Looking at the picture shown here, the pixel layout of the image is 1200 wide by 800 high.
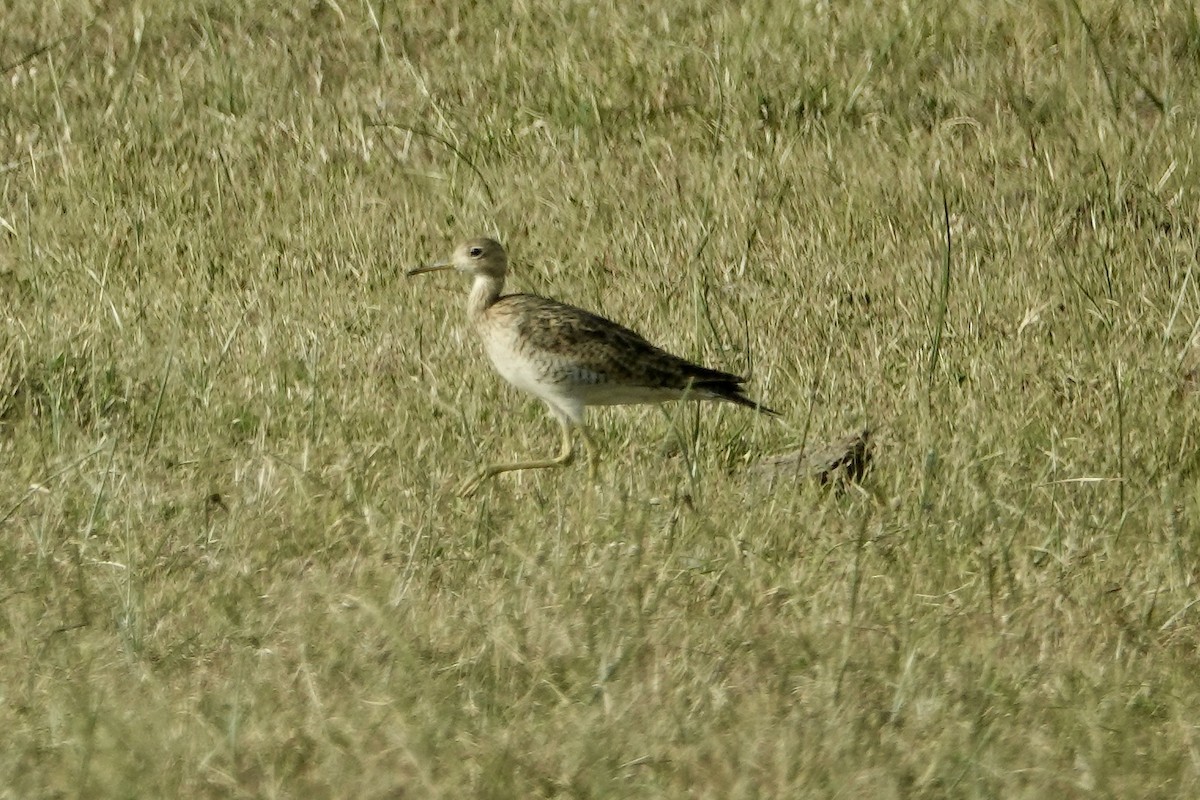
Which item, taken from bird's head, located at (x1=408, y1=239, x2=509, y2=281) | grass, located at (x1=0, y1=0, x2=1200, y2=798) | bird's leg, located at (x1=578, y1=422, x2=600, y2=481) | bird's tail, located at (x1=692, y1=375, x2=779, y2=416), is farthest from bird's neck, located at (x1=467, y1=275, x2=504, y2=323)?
bird's tail, located at (x1=692, y1=375, x2=779, y2=416)

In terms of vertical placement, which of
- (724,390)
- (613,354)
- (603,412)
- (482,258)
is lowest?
(603,412)

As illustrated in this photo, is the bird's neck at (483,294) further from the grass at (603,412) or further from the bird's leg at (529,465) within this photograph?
the bird's leg at (529,465)

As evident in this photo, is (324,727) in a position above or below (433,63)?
below

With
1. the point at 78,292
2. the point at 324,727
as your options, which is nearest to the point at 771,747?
the point at 324,727

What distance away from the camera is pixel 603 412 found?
6.67 m

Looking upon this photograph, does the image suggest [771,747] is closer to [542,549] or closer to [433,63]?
[542,549]

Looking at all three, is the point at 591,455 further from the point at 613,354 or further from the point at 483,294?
the point at 483,294

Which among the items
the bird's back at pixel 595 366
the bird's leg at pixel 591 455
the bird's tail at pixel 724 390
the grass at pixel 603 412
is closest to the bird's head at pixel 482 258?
the grass at pixel 603 412

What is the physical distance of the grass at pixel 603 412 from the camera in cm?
420

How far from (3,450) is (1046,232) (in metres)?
4.18

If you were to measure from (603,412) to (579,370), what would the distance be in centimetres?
85

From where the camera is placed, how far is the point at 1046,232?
7852 millimetres

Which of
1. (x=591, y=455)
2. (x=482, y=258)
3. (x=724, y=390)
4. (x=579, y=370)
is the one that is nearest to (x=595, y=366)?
(x=579, y=370)

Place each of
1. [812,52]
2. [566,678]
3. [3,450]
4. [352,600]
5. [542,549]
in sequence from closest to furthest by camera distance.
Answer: [566,678] → [352,600] → [542,549] → [3,450] → [812,52]
